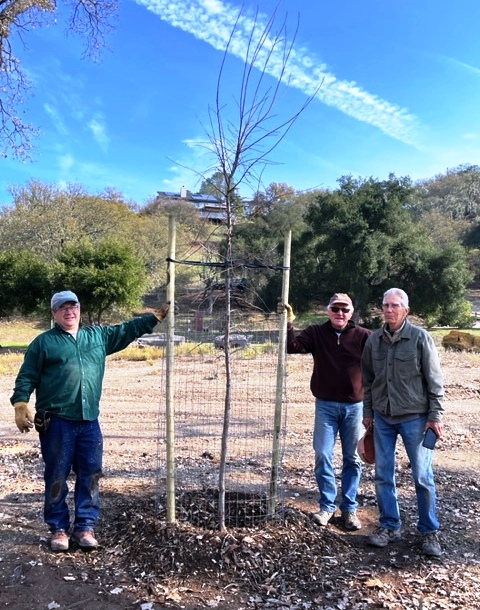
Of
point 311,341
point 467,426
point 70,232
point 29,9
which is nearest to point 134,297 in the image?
point 70,232

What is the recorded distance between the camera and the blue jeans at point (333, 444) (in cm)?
390

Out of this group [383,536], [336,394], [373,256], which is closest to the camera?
[383,536]

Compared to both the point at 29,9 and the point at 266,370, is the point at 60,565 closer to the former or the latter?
the point at 29,9

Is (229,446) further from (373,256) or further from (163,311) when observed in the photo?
(373,256)

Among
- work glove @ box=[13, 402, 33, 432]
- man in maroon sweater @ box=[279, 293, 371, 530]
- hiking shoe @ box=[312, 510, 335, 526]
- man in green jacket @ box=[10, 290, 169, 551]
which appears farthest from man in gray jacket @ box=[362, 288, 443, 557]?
work glove @ box=[13, 402, 33, 432]

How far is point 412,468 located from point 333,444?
0.61 m

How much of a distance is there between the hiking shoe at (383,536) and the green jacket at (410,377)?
0.89 m

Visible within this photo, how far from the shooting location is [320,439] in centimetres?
391

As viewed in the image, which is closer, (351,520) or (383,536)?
(383,536)

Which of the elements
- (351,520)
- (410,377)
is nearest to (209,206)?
(410,377)

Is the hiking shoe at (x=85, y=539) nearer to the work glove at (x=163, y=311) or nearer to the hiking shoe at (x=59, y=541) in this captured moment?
the hiking shoe at (x=59, y=541)

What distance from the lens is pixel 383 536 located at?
12.1 ft

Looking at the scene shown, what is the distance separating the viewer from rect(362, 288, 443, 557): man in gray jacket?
11.7 feet

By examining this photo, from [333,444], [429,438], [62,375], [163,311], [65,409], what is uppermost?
[163,311]
